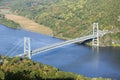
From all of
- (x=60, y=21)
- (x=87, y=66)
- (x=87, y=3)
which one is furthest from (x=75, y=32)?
(x=87, y=66)

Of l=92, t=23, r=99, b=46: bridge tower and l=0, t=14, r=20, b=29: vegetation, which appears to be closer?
l=92, t=23, r=99, b=46: bridge tower

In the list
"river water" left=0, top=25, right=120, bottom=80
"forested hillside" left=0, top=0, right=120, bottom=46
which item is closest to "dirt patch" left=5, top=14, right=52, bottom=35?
"forested hillside" left=0, top=0, right=120, bottom=46

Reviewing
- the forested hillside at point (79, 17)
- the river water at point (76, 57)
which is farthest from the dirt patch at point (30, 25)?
the river water at point (76, 57)

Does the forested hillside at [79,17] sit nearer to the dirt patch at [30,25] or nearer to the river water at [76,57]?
the dirt patch at [30,25]

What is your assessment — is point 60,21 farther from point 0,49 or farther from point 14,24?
point 0,49

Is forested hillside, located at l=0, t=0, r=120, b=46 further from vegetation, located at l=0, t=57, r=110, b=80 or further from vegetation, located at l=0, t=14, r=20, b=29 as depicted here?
vegetation, located at l=0, t=57, r=110, b=80
